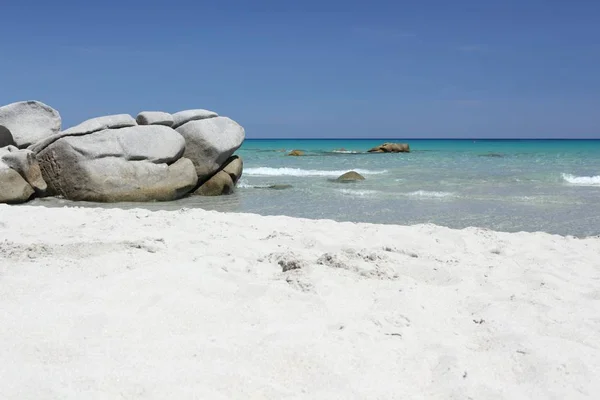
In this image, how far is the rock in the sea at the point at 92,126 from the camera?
1078cm

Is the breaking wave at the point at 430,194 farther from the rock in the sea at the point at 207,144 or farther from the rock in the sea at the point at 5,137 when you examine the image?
the rock in the sea at the point at 5,137

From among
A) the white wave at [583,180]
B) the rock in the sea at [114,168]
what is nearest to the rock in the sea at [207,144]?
the rock in the sea at [114,168]

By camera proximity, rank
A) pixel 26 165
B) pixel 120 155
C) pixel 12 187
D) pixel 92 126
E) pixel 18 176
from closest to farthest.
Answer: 1. pixel 12 187
2. pixel 18 176
3. pixel 26 165
4. pixel 120 155
5. pixel 92 126

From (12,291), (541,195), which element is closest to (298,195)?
(541,195)

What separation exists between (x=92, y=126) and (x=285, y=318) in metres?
9.03

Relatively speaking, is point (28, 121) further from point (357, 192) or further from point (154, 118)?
point (357, 192)

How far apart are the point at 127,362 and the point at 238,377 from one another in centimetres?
56

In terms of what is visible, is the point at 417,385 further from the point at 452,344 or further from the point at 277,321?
the point at 277,321

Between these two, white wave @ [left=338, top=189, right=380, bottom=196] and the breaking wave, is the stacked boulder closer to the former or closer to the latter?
white wave @ [left=338, top=189, right=380, bottom=196]

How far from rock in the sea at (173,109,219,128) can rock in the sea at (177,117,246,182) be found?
29cm

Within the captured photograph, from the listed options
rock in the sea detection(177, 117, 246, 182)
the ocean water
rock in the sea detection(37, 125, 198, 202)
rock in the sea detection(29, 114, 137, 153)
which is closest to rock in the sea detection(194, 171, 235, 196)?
rock in the sea detection(177, 117, 246, 182)

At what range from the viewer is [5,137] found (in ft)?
37.5

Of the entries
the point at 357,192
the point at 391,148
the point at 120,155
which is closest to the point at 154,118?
the point at 120,155

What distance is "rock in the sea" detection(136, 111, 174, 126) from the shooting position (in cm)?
1223
